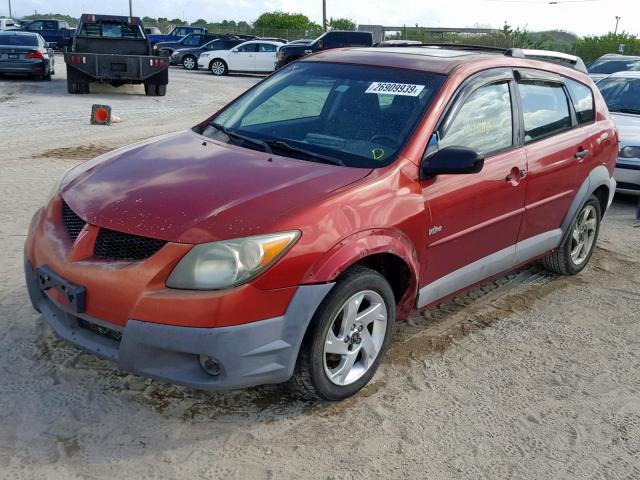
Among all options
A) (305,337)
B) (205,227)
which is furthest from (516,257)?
(205,227)

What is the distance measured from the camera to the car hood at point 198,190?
3166mm

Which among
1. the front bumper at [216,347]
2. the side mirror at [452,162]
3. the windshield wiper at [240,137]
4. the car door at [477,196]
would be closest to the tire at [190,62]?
the windshield wiper at [240,137]

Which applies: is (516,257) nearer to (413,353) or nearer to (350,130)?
(413,353)

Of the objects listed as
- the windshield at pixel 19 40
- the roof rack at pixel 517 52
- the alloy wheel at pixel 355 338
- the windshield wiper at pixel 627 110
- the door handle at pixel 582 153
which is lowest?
the alloy wheel at pixel 355 338

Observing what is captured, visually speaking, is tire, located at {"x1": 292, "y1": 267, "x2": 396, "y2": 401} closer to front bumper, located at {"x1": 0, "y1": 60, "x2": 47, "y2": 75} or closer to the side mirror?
the side mirror

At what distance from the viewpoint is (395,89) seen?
13.7ft

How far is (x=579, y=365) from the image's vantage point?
4.17 metres

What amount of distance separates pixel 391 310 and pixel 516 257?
1420mm

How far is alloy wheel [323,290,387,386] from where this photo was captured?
11.4 feet

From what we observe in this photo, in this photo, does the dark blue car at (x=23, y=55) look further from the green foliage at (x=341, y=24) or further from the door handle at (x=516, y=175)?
the green foliage at (x=341, y=24)

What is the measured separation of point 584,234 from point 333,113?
2.64 metres

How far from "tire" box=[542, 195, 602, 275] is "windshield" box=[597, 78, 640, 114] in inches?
166

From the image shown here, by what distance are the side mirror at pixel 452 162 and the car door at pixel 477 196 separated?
100mm

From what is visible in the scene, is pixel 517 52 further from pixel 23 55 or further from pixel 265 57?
pixel 265 57
